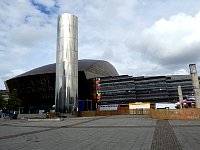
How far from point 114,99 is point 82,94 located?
15375mm

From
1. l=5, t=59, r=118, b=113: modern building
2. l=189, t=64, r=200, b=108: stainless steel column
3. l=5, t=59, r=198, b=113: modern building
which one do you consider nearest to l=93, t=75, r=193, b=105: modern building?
l=5, t=59, r=198, b=113: modern building

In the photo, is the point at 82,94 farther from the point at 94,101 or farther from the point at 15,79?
the point at 15,79

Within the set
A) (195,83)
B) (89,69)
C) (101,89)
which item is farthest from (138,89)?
(195,83)

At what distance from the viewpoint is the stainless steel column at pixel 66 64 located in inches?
2359

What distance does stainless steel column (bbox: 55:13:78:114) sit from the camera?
5991 cm

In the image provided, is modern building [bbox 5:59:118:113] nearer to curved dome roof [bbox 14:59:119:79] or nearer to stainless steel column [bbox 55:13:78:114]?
curved dome roof [bbox 14:59:119:79]

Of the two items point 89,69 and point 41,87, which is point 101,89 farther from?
point 41,87

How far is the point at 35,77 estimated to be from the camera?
366 ft

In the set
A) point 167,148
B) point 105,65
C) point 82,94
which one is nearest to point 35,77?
point 82,94

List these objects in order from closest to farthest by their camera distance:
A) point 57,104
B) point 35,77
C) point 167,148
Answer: point 167,148 → point 57,104 → point 35,77

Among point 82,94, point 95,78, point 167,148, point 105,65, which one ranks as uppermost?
point 105,65

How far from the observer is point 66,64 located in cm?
6119

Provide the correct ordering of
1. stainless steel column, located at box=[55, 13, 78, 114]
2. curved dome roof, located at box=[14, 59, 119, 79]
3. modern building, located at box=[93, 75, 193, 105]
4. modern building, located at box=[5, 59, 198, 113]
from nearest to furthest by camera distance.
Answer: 1. stainless steel column, located at box=[55, 13, 78, 114]
2. modern building, located at box=[5, 59, 198, 113]
3. modern building, located at box=[93, 75, 193, 105]
4. curved dome roof, located at box=[14, 59, 119, 79]

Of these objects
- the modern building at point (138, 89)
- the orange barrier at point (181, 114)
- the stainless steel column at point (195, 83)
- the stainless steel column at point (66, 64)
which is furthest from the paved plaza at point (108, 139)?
the modern building at point (138, 89)
